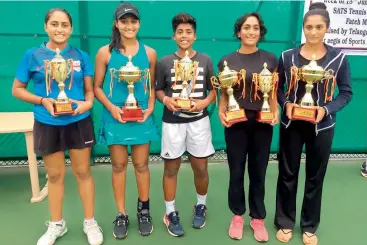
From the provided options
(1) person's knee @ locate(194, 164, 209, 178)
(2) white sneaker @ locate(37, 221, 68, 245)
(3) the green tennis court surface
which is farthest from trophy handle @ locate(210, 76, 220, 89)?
(2) white sneaker @ locate(37, 221, 68, 245)

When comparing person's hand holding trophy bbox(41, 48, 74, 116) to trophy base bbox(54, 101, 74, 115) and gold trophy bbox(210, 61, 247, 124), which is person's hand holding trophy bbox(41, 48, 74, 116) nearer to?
trophy base bbox(54, 101, 74, 115)

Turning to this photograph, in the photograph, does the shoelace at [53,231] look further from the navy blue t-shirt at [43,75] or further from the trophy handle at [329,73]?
the trophy handle at [329,73]

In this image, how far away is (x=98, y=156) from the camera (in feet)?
12.5

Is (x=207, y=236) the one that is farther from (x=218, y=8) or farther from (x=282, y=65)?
(x=218, y=8)

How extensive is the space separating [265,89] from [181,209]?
4.19 feet

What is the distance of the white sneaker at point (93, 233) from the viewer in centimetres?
231

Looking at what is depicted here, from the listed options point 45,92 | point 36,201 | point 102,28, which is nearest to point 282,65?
point 45,92

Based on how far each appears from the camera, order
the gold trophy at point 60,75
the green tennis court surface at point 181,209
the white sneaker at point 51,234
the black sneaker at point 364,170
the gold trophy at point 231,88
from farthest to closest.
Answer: the black sneaker at point 364,170 < the green tennis court surface at point 181,209 < the white sneaker at point 51,234 < the gold trophy at point 231,88 < the gold trophy at point 60,75

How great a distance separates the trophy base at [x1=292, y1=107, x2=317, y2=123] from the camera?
198 cm

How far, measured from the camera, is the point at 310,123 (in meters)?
2.10

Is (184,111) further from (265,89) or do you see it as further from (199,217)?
(199,217)

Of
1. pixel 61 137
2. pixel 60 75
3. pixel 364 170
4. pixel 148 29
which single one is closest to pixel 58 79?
pixel 60 75

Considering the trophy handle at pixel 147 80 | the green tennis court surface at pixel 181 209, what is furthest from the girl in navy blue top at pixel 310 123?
the trophy handle at pixel 147 80

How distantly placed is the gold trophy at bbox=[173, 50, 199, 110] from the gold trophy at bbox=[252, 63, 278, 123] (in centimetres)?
37
